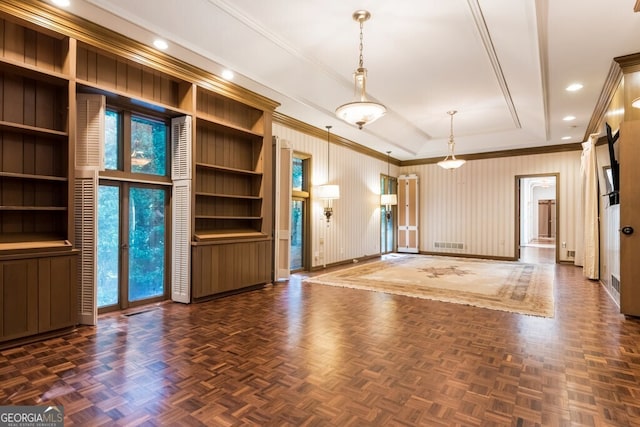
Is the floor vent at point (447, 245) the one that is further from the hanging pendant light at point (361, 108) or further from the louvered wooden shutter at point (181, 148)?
the louvered wooden shutter at point (181, 148)

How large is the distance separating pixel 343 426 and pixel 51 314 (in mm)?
3101

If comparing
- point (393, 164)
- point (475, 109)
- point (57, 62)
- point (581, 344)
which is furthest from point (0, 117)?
point (393, 164)

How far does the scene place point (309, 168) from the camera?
7492 millimetres

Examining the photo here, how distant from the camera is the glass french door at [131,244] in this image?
4211 mm

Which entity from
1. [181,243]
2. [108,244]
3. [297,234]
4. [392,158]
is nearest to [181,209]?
[181,243]

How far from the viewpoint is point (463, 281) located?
6.26 metres

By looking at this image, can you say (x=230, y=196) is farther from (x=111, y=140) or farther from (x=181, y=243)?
(x=111, y=140)

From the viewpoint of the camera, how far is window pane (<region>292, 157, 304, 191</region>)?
294 inches

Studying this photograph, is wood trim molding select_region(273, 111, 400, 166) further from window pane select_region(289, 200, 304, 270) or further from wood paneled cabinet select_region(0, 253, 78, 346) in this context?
wood paneled cabinet select_region(0, 253, 78, 346)

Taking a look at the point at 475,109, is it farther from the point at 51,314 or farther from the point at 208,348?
the point at 51,314

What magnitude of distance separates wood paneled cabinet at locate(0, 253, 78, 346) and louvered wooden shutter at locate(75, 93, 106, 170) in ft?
3.51

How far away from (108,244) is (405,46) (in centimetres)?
450

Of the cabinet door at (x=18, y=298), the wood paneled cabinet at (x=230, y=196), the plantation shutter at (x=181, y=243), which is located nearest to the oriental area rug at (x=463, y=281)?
the wood paneled cabinet at (x=230, y=196)

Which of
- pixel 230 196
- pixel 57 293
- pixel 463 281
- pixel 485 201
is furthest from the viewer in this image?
pixel 485 201
